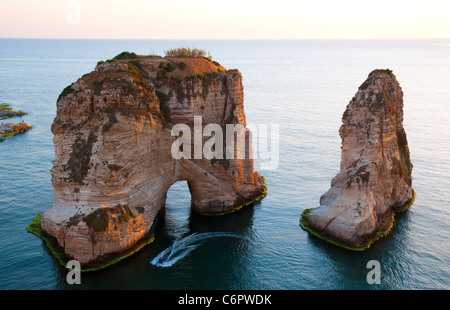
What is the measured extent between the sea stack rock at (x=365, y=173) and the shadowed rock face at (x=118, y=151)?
716 inches

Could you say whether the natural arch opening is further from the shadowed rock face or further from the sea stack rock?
the sea stack rock

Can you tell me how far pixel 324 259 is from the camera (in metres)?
44.0

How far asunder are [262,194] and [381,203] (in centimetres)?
1809

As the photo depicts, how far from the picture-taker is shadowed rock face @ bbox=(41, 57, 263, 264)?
138 ft

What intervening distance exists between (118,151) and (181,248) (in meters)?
13.8

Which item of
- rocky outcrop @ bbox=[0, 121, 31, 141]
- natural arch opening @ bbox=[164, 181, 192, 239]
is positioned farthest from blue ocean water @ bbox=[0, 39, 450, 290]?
rocky outcrop @ bbox=[0, 121, 31, 141]

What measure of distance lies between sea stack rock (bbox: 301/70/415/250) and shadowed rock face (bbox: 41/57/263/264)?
18.2m

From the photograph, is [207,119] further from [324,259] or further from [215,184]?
[324,259]

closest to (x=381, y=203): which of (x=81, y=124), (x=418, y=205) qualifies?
(x=418, y=205)

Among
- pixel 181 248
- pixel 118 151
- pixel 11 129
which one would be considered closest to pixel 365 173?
pixel 181 248

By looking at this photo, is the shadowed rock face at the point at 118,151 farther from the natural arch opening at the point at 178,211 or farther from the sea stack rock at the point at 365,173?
the sea stack rock at the point at 365,173

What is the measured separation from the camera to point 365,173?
4744 cm

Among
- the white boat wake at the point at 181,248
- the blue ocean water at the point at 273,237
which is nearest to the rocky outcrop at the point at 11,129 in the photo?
the blue ocean water at the point at 273,237
